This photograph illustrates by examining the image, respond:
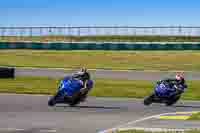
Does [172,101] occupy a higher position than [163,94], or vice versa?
[163,94]

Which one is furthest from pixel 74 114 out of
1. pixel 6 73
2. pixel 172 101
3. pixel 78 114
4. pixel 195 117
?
pixel 6 73

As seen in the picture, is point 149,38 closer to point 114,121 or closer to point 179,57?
point 179,57

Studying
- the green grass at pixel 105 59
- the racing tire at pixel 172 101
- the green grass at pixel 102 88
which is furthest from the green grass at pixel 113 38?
the racing tire at pixel 172 101

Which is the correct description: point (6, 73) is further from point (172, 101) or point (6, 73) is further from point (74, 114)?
point (74, 114)

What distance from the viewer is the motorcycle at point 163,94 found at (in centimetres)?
2216

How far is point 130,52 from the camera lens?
64562 mm

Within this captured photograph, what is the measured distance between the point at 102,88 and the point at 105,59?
95.7 feet

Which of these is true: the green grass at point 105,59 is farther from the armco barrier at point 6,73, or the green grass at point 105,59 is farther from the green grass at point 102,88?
the green grass at point 102,88

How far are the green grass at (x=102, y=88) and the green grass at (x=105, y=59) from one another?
1772 cm

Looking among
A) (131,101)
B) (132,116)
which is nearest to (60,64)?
(131,101)

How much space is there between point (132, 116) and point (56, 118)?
2.42 metres

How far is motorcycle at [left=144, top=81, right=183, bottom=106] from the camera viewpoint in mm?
22156

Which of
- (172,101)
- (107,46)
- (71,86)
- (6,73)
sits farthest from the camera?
(107,46)

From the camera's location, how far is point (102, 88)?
29.5 metres
